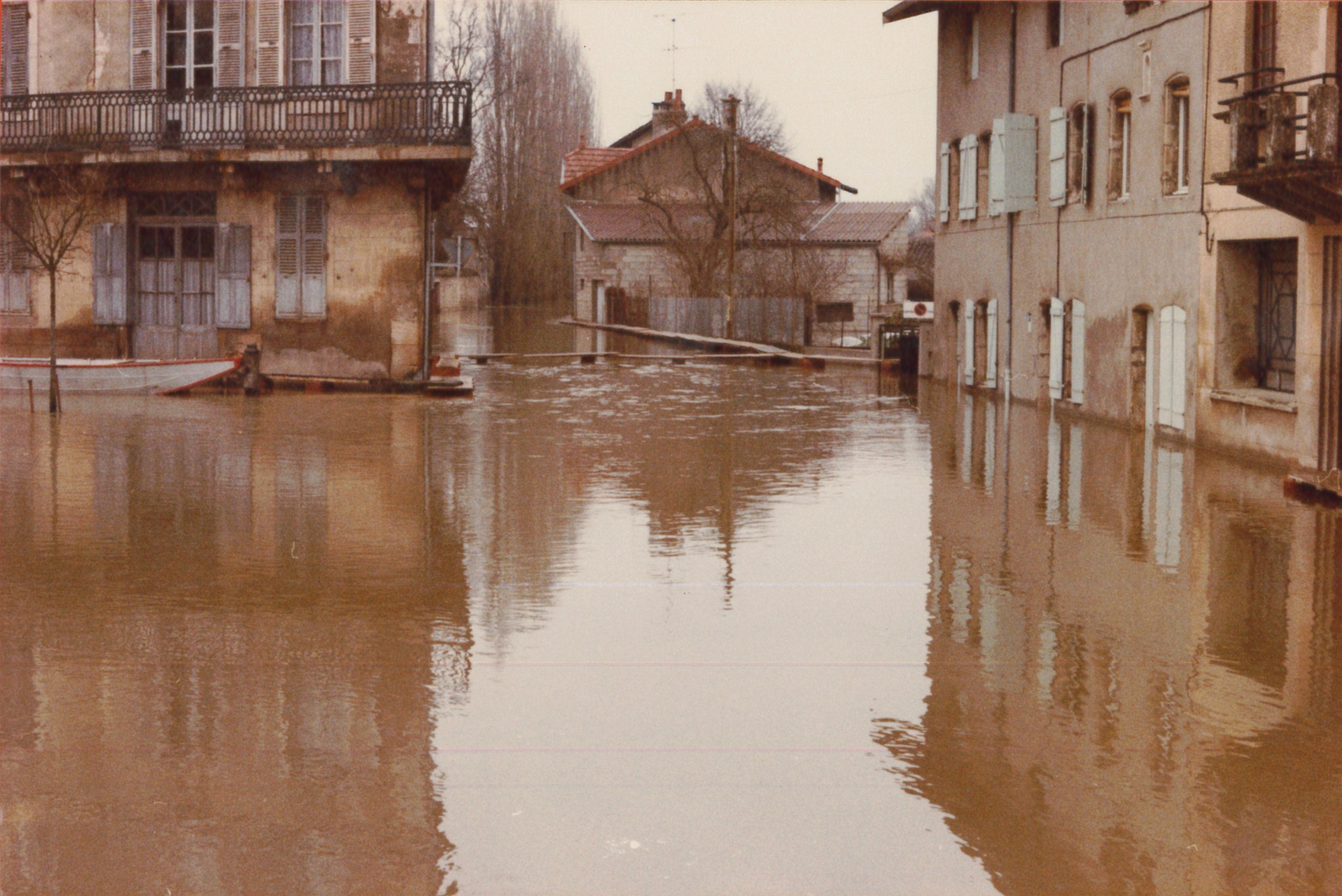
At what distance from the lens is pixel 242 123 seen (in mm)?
28906

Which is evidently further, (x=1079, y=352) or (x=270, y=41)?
(x=270, y=41)

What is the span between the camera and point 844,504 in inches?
615

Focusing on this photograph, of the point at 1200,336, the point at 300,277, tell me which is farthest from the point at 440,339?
the point at 1200,336

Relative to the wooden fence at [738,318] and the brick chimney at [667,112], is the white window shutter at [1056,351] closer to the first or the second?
the wooden fence at [738,318]

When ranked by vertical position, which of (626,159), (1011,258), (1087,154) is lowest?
(1011,258)

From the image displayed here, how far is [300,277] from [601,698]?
22.4 metres

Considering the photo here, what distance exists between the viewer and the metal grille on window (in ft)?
65.6

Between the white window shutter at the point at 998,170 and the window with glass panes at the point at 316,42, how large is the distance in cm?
1079

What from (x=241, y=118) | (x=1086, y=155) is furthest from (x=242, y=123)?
(x=1086, y=155)

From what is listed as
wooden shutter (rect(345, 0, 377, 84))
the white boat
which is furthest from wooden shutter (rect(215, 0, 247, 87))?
the white boat

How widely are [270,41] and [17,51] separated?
16.1 ft

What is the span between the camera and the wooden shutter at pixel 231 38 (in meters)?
29.2

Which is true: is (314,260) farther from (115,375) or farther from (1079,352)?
(1079,352)

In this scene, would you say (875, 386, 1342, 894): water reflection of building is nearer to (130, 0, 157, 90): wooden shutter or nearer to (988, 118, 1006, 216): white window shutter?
(988, 118, 1006, 216): white window shutter
